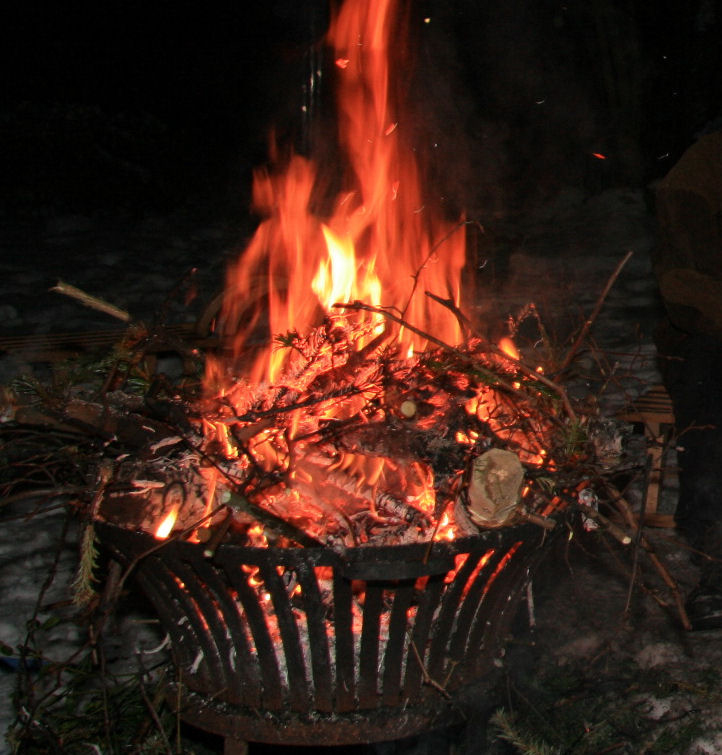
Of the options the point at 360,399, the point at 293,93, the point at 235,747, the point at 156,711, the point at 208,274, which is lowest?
the point at 235,747

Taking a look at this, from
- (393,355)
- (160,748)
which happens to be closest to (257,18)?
(393,355)

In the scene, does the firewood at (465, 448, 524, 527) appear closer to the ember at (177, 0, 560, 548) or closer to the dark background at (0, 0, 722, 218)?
the ember at (177, 0, 560, 548)

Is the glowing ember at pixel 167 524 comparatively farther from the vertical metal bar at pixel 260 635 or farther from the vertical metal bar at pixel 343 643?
the vertical metal bar at pixel 343 643

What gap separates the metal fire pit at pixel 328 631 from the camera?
6.19 feet

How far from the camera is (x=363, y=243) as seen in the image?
3000mm

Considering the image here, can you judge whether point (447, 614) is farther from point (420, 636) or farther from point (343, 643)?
point (343, 643)

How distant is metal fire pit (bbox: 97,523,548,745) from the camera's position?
1887 millimetres

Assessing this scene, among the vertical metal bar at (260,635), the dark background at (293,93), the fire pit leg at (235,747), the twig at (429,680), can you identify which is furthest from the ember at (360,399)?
the dark background at (293,93)

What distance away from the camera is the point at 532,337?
250 inches

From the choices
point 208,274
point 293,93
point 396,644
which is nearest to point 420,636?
point 396,644

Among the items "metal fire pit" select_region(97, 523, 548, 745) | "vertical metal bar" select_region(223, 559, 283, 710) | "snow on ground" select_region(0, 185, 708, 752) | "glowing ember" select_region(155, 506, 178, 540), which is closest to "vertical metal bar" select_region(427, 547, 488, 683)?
"metal fire pit" select_region(97, 523, 548, 745)

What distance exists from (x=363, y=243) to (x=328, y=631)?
142 cm

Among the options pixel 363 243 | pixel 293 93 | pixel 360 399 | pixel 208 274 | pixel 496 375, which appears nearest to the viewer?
pixel 496 375

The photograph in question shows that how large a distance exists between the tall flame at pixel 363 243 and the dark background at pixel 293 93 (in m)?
6.36
